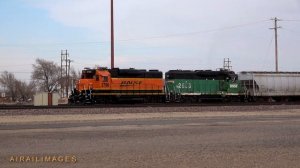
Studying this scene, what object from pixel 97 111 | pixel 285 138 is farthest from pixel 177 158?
pixel 97 111

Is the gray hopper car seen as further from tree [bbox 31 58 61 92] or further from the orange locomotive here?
tree [bbox 31 58 61 92]

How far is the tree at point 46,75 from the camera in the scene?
120 m

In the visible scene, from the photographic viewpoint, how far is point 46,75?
12162 centimetres

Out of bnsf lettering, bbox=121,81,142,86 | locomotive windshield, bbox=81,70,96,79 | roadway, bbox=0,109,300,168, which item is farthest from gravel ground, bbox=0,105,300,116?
roadway, bbox=0,109,300,168

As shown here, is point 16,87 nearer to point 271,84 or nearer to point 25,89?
point 25,89

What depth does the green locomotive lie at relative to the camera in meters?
40.2

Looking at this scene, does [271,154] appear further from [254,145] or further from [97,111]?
[97,111]

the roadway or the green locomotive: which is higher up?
the green locomotive

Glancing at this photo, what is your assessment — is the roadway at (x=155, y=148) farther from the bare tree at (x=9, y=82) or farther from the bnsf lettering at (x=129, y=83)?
the bare tree at (x=9, y=82)

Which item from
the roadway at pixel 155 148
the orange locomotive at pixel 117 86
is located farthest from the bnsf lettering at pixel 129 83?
the roadway at pixel 155 148

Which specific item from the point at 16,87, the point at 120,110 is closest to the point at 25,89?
the point at 16,87

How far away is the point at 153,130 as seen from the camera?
1623 centimetres

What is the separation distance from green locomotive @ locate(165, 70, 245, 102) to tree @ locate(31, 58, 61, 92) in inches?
3261

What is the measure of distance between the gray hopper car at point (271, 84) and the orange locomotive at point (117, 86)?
9.68 meters
